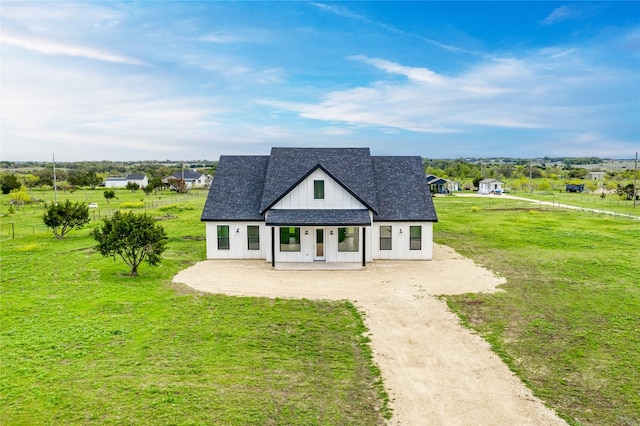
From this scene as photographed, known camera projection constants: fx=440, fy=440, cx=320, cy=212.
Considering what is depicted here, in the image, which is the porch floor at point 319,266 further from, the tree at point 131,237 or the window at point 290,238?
the tree at point 131,237

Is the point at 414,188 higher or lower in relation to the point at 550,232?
higher

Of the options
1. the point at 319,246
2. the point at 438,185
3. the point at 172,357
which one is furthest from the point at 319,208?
the point at 438,185

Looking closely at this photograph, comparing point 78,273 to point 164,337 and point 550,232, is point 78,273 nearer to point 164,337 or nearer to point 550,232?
point 164,337

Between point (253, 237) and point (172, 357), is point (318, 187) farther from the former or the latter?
point (172, 357)

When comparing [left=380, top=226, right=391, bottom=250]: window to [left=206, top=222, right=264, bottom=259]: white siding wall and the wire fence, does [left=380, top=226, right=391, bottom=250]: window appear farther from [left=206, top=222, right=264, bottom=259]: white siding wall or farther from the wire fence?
the wire fence

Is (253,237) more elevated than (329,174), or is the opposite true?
(329,174)

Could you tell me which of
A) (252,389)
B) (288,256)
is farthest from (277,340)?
(288,256)

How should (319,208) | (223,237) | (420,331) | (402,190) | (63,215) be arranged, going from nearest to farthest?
(420,331) < (319,208) < (223,237) < (402,190) < (63,215)
